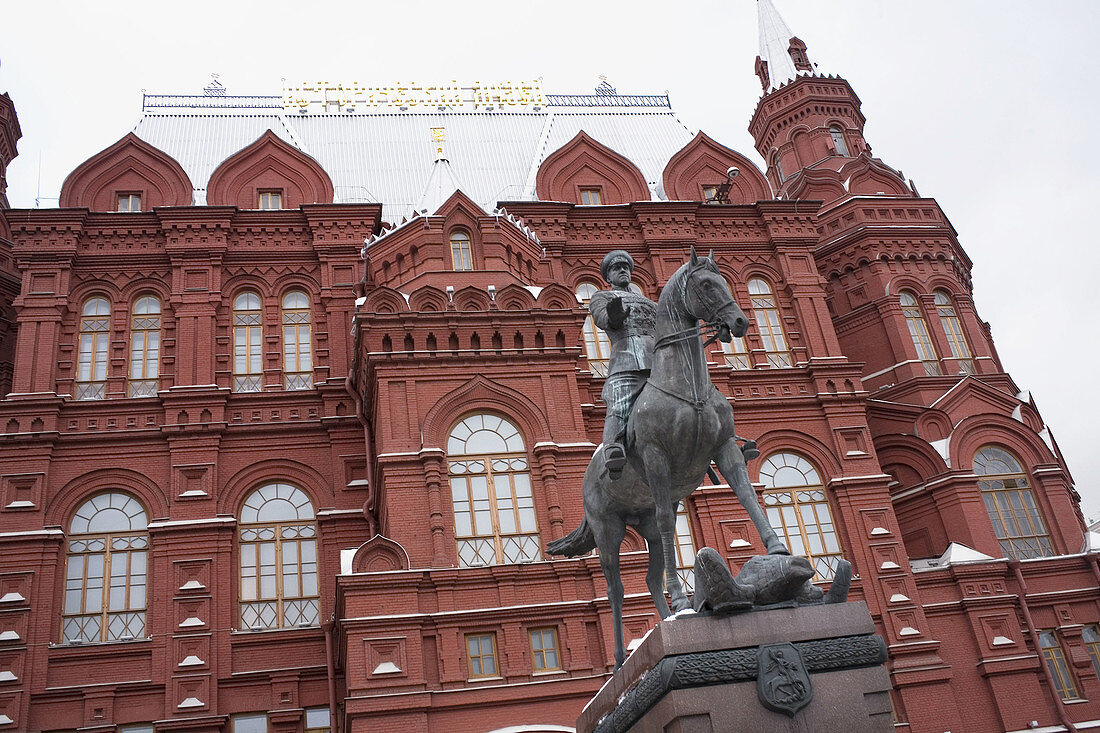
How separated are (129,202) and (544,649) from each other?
1671cm

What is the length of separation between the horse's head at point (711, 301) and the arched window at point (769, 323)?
19371 mm

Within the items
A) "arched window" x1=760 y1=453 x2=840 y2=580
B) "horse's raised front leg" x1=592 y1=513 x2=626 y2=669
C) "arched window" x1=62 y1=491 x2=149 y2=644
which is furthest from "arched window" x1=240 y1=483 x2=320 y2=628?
"horse's raised front leg" x1=592 y1=513 x2=626 y2=669

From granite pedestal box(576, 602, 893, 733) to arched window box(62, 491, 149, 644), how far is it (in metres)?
17.2

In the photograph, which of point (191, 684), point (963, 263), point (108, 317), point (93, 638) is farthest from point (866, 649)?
point (963, 263)

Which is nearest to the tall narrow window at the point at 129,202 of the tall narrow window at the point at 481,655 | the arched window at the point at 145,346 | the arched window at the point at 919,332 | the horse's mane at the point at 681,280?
the arched window at the point at 145,346

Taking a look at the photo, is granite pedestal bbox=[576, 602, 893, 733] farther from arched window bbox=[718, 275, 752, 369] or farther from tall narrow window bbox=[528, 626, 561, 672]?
arched window bbox=[718, 275, 752, 369]

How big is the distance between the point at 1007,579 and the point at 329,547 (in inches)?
635

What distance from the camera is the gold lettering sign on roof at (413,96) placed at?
3481 cm

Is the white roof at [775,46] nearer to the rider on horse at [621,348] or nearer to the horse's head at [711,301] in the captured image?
the rider on horse at [621,348]

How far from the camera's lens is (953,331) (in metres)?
31.1

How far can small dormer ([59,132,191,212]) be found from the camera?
2848 cm

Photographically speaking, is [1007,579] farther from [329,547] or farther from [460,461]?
[329,547]

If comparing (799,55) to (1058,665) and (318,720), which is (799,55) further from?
(318,720)

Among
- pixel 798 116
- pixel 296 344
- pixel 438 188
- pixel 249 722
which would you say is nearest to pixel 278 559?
pixel 249 722
